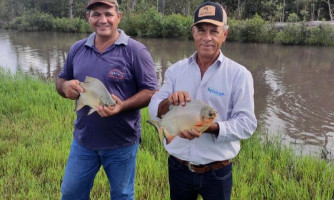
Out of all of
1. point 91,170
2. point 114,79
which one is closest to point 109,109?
point 114,79

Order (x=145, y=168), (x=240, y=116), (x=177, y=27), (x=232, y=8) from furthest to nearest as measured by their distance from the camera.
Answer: (x=232, y=8) → (x=177, y=27) → (x=145, y=168) → (x=240, y=116)

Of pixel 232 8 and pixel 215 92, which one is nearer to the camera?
pixel 215 92

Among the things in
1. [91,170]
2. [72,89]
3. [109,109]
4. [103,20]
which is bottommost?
[91,170]

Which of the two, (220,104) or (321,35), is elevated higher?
(321,35)

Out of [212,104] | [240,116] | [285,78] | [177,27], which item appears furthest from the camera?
[177,27]

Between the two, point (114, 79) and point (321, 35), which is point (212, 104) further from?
point (321, 35)

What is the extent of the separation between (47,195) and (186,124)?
7.37 feet

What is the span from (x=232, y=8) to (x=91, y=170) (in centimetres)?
3411

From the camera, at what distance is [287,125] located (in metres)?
7.79

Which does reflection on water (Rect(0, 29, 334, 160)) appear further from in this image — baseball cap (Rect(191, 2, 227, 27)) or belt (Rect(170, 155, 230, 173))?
baseball cap (Rect(191, 2, 227, 27))

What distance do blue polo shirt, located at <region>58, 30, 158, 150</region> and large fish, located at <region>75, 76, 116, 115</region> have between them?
5.5 inches

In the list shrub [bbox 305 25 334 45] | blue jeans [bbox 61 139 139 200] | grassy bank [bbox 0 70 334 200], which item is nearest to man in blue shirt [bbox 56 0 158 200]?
blue jeans [bbox 61 139 139 200]

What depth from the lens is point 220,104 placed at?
215cm

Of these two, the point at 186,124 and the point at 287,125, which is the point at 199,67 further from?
the point at 287,125
